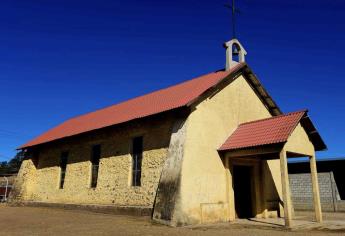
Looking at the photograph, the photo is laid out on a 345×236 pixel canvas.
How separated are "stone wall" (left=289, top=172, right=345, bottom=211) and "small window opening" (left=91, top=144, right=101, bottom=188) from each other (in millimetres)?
12422

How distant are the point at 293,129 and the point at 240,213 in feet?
15.9

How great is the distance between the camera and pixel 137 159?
14.6 meters

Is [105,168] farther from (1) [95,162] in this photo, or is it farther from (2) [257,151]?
(2) [257,151]

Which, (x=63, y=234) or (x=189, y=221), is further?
(x=189, y=221)

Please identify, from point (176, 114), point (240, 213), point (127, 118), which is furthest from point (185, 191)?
point (127, 118)

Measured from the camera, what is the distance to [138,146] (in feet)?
48.5

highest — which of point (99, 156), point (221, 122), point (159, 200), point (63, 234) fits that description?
point (221, 122)

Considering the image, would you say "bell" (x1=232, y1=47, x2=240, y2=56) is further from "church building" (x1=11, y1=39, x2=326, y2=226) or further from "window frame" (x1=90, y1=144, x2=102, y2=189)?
"window frame" (x1=90, y1=144, x2=102, y2=189)

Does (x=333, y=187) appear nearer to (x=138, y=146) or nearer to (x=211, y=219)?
(x=211, y=219)

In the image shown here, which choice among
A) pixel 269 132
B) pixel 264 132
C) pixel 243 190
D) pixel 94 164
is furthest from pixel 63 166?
pixel 269 132

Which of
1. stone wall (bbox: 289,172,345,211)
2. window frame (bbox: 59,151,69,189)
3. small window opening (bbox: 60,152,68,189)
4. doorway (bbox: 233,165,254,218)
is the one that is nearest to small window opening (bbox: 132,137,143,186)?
doorway (bbox: 233,165,254,218)

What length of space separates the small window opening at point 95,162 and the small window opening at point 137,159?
290 centimetres

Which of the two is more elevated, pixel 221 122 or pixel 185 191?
pixel 221 122

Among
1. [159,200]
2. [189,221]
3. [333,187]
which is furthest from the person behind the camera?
[333,187]
